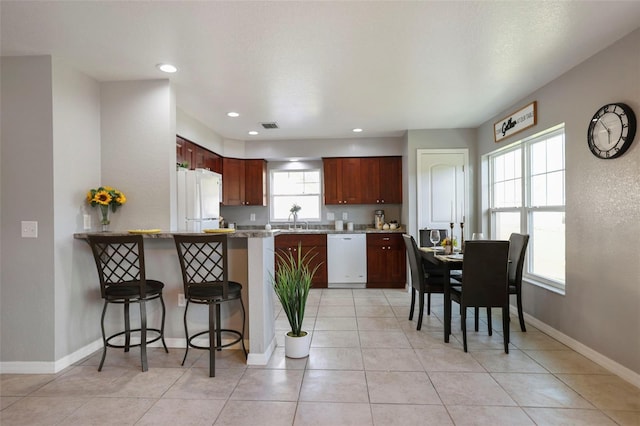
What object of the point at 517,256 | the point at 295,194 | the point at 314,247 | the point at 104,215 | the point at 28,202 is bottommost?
the point at 314,247

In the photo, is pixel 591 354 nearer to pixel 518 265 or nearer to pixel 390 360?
pixel 518 265

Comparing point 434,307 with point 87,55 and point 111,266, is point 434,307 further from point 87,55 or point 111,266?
point 87,55

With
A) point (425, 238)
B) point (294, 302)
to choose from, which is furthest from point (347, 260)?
point (294, 302)

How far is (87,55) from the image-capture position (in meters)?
2.70

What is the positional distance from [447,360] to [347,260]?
2.91m

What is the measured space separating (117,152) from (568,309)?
433cm

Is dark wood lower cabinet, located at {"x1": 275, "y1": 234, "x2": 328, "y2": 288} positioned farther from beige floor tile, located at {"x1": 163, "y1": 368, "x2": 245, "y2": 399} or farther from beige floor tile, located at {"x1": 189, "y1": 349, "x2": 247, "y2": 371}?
beige floor tile, located at {"x1": 163, "y1": 368, "x2": 245, "y2": 399}

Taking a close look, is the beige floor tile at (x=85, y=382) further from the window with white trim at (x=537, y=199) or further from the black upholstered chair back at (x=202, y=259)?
the window with white trim at (x=537, y=199)

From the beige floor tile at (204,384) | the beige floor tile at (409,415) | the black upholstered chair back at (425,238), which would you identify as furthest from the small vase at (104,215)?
the black upholstered chair back at (425,238)

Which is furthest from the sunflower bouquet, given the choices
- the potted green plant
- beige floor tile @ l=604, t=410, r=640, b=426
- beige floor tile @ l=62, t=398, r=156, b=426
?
beige floor tile @ l=604, t=410, r=640, b=426

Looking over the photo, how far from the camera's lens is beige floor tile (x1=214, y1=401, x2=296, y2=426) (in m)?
2.00

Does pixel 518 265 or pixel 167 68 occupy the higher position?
pixel 167 68

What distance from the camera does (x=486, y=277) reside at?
2.96 m

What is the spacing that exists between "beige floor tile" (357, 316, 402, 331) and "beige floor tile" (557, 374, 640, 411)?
4.95 feet
